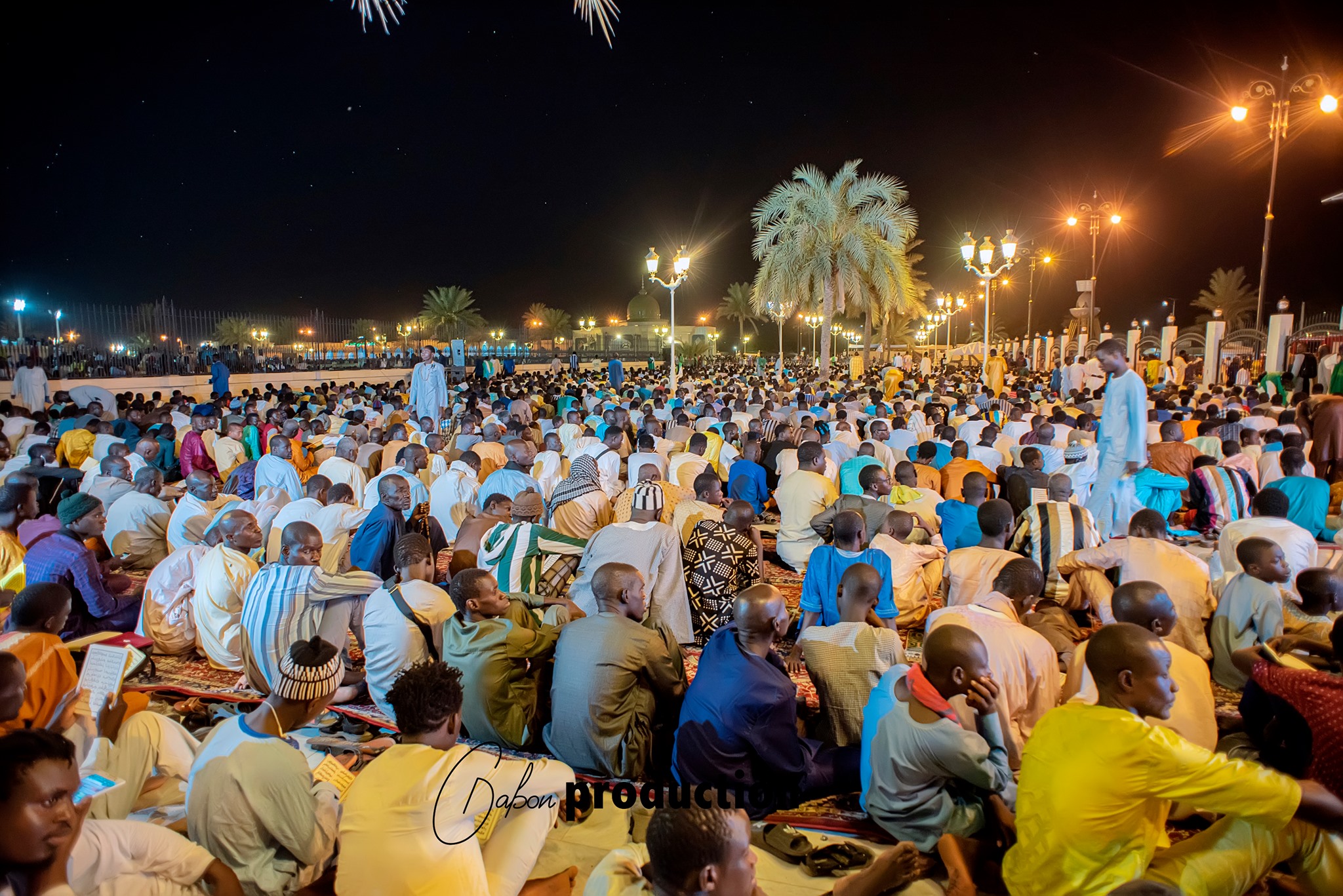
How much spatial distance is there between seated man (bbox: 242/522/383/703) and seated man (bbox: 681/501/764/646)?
1.96 metres

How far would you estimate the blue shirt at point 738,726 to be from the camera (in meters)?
3.38

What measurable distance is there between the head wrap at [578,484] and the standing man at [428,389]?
641cm

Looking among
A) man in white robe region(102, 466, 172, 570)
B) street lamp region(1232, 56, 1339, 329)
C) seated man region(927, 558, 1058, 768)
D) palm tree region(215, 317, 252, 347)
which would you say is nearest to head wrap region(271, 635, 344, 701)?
seated man region(927, 558, 1058, 768)

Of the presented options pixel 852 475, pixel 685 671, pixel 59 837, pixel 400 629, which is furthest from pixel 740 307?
pixel 59 837

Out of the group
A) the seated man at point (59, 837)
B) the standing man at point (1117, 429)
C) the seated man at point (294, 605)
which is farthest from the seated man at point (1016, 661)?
the standing man at point (1117, 429)

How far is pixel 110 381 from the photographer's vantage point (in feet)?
64.0

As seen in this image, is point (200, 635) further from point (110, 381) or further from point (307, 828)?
point (110, 381)

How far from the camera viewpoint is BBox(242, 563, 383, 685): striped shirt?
459cm

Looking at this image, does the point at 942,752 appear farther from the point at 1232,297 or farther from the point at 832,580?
the point at 1232,297

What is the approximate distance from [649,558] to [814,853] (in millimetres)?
2158

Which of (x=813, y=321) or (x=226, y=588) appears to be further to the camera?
(x=813, y=321)

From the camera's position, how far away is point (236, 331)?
49.1 m

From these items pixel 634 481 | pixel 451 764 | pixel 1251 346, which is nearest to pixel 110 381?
pixel 634 481

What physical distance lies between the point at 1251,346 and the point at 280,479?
2488cm
